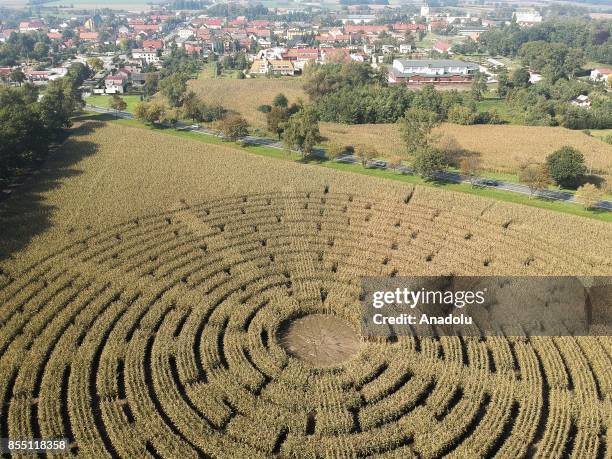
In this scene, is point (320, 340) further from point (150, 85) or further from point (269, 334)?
point (150, 85)

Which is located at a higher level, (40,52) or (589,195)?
(40,52)

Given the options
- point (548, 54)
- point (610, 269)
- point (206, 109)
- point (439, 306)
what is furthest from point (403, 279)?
point (548, 54)

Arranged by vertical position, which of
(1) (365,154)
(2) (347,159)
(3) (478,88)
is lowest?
(2) (347,159)

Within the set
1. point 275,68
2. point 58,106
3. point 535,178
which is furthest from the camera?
point 275,68

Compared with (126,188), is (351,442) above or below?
below

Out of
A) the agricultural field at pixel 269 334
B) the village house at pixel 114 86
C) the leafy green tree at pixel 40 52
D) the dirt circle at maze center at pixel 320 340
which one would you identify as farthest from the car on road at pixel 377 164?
the leafy green tree at pixel 40 52

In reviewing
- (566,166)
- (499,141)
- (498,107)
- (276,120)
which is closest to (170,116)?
(276,120)

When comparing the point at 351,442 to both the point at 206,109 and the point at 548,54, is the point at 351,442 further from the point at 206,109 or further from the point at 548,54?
the point at 548,54
